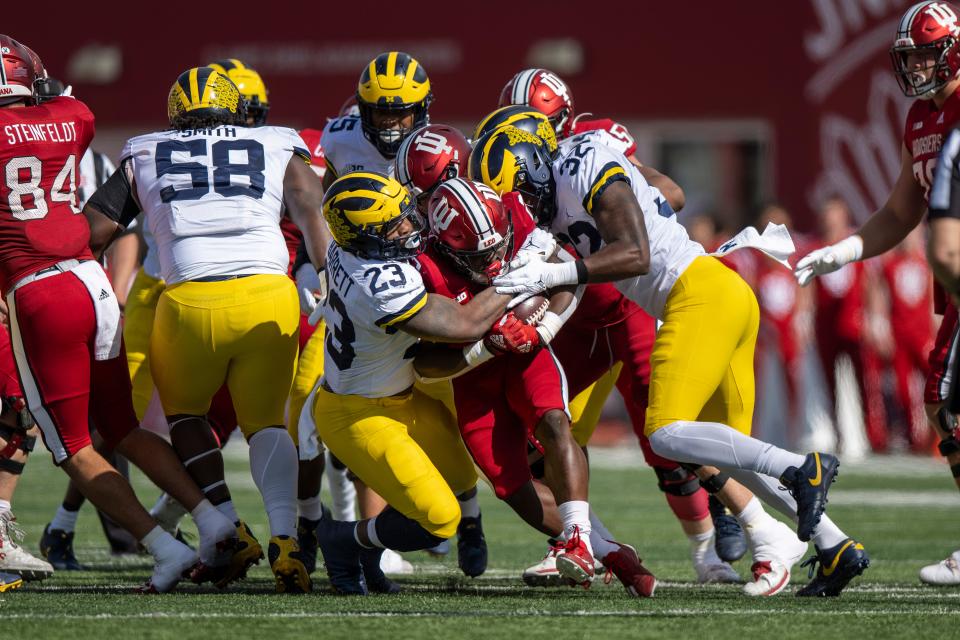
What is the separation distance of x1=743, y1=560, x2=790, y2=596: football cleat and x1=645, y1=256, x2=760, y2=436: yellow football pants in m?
0.51

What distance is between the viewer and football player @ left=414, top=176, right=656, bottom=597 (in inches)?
201

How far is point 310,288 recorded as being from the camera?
20.0 feet

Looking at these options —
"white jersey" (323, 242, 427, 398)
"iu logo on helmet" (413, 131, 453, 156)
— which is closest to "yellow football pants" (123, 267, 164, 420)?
"white jersey" (323, 242, 427, 398)

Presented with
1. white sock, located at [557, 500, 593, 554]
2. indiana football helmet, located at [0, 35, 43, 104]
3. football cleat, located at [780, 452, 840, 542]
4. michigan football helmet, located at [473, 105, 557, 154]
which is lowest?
white sock, located at [557, 500, 593, 554]

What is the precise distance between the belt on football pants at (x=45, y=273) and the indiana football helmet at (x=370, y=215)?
105cm

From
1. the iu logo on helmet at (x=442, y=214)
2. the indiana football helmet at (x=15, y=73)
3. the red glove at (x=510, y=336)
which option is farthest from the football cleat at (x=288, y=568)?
the indiana football helmet at (x=15, y=73)

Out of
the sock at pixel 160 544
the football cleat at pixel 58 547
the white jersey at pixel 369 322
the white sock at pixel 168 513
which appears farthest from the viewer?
the white sock at pixel 168 513

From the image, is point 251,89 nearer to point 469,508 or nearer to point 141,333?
point 141,333

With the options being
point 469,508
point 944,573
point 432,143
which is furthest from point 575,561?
point 432,143

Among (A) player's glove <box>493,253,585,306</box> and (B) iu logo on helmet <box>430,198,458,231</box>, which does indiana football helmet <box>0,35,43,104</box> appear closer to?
(B) iu logo on helmet <box>430,198,458,231</box>

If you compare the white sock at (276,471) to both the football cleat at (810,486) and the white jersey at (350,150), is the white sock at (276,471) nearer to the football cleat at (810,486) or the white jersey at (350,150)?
the white jersey at (350,150)

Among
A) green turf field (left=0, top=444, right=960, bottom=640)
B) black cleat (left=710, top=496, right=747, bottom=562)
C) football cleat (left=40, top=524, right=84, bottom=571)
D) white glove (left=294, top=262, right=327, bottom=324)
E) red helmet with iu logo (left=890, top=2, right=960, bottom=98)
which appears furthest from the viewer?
football cleat (left=40, top=524, right=84, bottom=571)

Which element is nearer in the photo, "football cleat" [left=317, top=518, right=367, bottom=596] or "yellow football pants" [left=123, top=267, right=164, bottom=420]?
"football cleat" [left=317, top=518, right=367, bottom=596]

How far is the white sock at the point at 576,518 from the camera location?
511 cm
